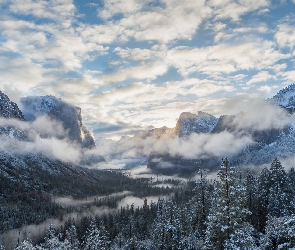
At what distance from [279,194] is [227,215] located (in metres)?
27.0

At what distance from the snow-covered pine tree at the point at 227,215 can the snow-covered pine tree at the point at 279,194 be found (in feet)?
79.5

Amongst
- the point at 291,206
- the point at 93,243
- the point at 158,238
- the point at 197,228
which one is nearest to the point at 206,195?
the point at 197,228

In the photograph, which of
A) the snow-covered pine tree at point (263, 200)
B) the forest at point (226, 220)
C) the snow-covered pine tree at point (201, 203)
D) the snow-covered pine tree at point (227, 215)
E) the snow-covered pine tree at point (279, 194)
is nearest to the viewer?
the snow-covered pine tree at point (227, 215)

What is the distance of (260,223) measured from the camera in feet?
201

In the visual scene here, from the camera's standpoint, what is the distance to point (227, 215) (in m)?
32.5

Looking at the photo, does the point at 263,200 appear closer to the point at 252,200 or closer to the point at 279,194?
the point at 252,200

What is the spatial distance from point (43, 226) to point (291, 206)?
166m

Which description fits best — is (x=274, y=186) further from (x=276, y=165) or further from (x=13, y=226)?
(x=13, y=226)

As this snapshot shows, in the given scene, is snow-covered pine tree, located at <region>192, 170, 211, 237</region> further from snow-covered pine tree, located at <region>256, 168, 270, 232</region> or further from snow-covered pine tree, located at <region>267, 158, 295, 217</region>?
snow-covered pine tree, located at <region>256, 168, 270, 232</region>

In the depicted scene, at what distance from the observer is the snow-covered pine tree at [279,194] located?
5272cm

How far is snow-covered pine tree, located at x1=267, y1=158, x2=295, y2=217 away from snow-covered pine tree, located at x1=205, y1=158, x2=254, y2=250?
79.5 feet

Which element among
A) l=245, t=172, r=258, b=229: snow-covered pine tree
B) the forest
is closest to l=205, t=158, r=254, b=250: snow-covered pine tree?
the forest

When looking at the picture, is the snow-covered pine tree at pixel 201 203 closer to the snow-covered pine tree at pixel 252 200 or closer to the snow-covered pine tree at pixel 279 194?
the snow-covered pine tree at pixel 279 194

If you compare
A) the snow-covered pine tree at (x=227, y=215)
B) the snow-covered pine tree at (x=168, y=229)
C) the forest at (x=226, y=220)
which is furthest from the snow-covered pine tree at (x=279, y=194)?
the snow-covered pine tree at (x=227, y=215)
